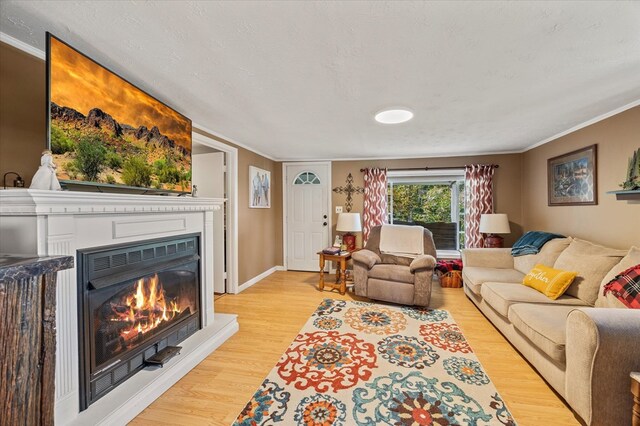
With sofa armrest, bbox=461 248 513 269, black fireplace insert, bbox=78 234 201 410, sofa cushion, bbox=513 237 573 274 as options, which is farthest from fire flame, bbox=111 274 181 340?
sofa cushion, bbox=513 237 573 274

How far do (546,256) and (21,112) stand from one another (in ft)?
15.2

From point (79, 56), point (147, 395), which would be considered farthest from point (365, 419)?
point (79, 56)

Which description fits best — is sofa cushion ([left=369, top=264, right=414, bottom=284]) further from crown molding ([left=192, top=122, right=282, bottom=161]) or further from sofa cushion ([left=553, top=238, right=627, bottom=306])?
crown molding ([left=192, top=122, right=282, bottom=161])

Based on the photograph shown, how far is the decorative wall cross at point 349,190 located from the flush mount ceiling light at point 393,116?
91.8 inches

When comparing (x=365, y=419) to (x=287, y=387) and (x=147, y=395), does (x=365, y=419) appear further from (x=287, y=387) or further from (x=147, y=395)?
(x=147, y=395)

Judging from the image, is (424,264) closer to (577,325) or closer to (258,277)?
(577,325)

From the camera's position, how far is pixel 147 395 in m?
1.73

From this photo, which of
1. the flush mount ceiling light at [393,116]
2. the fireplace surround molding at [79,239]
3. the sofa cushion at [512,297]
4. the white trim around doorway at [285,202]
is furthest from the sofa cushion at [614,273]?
the white trim around doorway at [285,202]

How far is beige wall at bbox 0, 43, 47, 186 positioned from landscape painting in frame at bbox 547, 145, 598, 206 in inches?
190

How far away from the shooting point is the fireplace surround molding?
1.33 meters

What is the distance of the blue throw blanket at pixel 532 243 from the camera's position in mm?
3266

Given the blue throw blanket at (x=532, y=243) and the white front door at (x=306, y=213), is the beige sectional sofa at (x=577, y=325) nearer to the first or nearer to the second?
the blue throw blanket at (x=532, y=243)

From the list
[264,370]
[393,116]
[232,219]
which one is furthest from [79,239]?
[393,116]

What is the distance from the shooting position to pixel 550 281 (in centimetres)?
247
